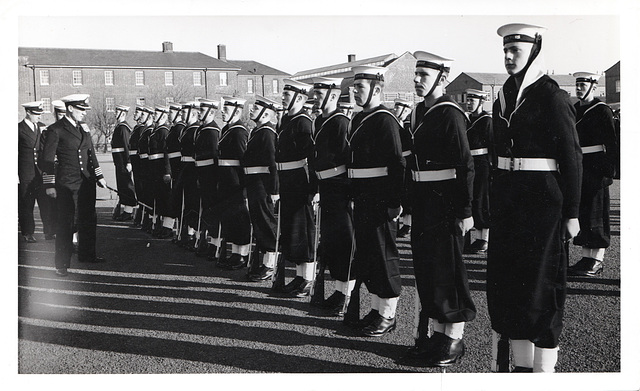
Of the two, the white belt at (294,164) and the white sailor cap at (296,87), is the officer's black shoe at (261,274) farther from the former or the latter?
the white sailor cap at (296,87)

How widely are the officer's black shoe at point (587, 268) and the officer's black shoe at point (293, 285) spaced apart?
9.69 ft

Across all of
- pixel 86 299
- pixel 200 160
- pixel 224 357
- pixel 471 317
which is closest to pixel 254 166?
pixel 200 160

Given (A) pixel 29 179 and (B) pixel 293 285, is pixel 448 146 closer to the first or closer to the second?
(B) pixel 293 285

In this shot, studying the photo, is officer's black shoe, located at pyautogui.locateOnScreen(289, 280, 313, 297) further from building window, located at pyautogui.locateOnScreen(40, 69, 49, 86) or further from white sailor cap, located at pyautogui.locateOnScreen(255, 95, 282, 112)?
building window, located at pyautogui.locateOnScreen(40, 69, 49, 86)

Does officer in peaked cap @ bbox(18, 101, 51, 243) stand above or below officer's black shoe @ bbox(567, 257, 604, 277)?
above

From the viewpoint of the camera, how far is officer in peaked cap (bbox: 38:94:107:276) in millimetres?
6723

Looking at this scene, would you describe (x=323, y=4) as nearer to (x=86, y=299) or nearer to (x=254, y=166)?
(x=254, y=166)

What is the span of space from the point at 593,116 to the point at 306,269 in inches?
134

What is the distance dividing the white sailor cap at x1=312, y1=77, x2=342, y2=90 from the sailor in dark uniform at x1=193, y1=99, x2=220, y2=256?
2.53m

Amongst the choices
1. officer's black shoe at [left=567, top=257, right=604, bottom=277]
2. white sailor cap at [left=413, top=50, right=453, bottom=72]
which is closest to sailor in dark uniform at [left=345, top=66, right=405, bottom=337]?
white sailor cap at [left=413, top=50, right=453, bottom=72]

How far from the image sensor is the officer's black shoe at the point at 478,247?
7734mm

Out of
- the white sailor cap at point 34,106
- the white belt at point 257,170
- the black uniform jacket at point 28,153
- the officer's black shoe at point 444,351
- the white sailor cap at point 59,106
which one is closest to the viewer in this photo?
the officer's black shoe at point 444,351

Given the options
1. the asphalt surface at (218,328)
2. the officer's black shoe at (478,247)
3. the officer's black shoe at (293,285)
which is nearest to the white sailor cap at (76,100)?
the asphalt surface at (218,328)

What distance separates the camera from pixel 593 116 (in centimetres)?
599
